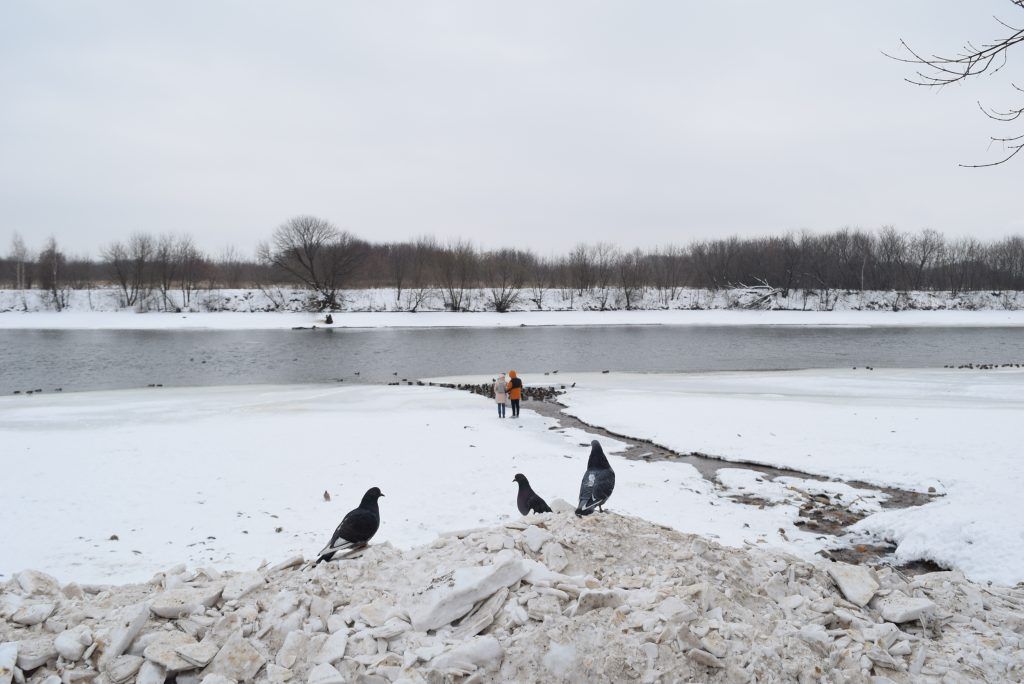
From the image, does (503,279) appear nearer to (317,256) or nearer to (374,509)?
(317,256)

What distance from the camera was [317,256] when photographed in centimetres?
6588

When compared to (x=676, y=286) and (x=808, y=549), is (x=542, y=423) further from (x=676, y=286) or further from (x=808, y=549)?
(x=676, y=286)

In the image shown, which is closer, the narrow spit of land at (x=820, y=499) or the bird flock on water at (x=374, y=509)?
the bird flock on water at (x=374, y=509)

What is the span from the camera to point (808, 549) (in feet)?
23.9

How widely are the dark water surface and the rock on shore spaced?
2149 centimetres

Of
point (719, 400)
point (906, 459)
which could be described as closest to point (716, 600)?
point (906, 459)

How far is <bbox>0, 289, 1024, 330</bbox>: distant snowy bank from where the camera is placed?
55.8 m

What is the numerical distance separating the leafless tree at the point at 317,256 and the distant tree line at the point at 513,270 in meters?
0.11

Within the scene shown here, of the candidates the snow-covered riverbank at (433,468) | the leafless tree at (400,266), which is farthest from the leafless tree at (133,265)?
the snow-covered riverbank at (433,468)

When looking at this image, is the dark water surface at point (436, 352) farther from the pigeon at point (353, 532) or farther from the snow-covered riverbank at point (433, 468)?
the pigeon at point (353, 532)

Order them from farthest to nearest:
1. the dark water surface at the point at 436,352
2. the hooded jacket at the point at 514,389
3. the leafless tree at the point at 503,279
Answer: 1. the leafless tree at the point at 503,279
2. the dark water surface at the point at 436,352
3. the hooded jacket at the point at 514,389

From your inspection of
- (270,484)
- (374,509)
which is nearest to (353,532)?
(374,509)

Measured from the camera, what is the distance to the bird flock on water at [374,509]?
545cm

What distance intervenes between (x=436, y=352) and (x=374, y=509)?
101 feet
